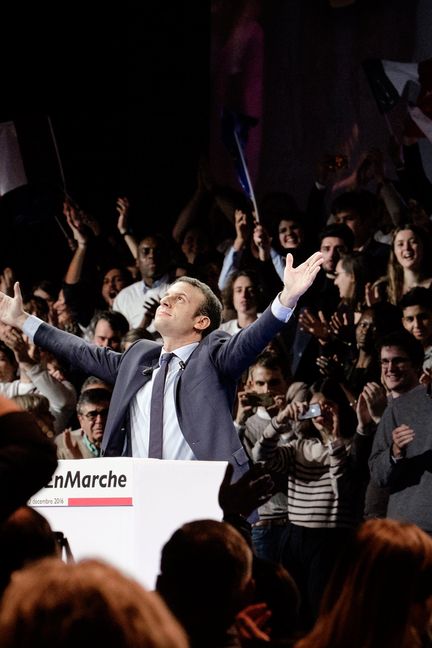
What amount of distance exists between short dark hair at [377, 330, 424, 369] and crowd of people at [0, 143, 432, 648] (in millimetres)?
11

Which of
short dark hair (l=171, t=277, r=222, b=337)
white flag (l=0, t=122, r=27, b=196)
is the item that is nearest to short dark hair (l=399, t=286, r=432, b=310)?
short dark hair (l=171, t=277, r=222, b=337)

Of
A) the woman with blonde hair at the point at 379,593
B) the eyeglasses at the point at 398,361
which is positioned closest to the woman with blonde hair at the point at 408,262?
the eyeglasses at the point at 398,361

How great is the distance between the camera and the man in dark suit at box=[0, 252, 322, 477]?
144 inches

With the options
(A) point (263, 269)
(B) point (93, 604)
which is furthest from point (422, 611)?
(A) point (263, 269)

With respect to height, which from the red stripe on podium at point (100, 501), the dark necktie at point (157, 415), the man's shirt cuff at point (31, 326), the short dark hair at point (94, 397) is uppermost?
the man's shirt cuff at point (31, 326)

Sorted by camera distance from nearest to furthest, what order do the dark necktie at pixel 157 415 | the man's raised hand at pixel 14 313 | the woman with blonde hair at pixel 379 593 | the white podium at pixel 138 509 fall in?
the woman with blonde hair at pixel 379 593, the white podium at pixel 138 509, the dark necktie at pixel 157 415, the man's raised hand at pixel 14 313

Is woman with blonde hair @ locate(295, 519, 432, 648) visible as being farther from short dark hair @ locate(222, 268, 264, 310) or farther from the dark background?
the dark background

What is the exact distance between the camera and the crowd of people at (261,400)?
184 centimetres

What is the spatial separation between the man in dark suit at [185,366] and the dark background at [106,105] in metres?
5.58

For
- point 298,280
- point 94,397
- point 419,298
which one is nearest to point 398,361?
point 419,298

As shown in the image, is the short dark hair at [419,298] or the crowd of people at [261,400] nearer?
the crowd of people at [261,400]

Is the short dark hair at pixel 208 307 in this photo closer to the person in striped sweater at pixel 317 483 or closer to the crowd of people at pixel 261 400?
the crowd of people at pixel 261 400

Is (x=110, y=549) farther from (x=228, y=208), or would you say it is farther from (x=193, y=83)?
(x=193, y=83)

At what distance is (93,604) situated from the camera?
1.16 metres
